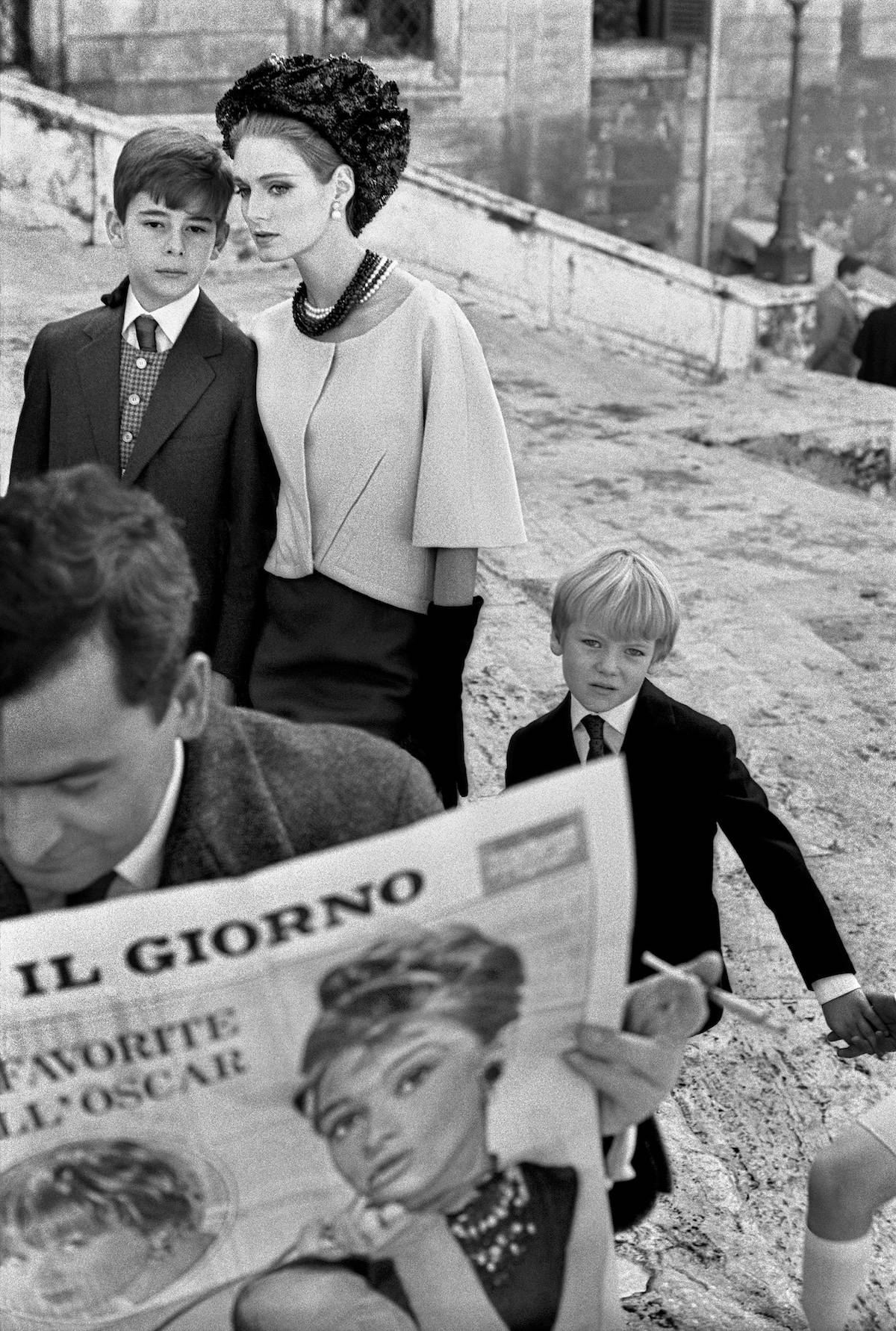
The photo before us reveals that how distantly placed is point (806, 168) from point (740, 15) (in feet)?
4.80

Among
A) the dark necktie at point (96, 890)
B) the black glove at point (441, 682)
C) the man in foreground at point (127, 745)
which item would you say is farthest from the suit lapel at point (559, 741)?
the dark necktie at point (96, 890)

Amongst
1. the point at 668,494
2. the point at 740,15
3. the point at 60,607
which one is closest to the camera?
the point at 60,607

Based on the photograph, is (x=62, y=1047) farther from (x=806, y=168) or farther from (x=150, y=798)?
(x=806, y=168)

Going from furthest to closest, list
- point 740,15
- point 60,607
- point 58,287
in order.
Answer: point 740,15 → point 58,287 → point 60,607

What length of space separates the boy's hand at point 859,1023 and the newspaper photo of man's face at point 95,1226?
1.35m

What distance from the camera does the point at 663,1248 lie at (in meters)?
3.05

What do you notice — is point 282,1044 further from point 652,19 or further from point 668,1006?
point 652,19

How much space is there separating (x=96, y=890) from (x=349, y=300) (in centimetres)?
160

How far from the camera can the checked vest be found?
3139 mm

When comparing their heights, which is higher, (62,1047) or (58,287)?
(62,1047)

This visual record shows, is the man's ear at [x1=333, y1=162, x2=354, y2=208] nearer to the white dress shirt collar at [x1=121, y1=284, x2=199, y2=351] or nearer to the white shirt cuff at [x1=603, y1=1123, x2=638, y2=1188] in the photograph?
the white dress shirt collar at [x1=121, y1=284, x2=199, y2=351]

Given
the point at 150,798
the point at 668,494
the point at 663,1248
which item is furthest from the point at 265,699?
the point at 668,494

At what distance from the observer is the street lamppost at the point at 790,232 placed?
1527 cm

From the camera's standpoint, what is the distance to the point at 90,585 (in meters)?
1.57
